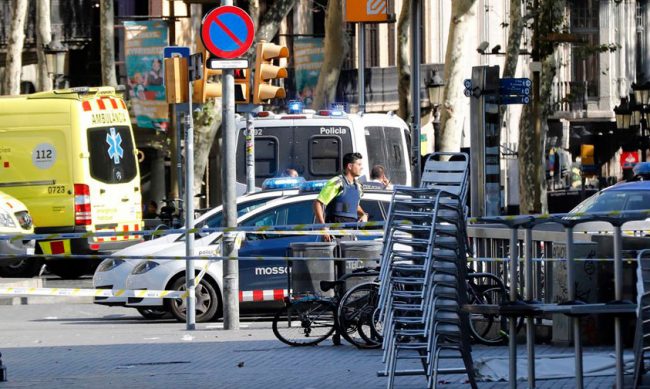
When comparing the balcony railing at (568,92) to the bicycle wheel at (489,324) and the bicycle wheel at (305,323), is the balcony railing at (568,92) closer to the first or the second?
the bicycle wheel at (305,323)

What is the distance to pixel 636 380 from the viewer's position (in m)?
9.46

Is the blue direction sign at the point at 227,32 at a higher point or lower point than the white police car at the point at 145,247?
higher

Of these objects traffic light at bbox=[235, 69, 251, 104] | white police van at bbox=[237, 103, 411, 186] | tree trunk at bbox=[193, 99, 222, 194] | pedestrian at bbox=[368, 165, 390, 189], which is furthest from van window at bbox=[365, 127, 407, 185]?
traffic light at bbox=[235, 69, 251, 104]

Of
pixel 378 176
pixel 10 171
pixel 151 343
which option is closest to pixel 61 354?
pixel 151 343

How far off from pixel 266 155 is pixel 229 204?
10.4m

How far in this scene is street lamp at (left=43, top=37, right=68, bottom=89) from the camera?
35.5 m

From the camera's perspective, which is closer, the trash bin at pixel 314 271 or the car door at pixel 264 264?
the trash bin at pixel 314 271

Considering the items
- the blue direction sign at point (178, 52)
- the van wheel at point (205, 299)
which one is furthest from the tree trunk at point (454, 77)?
the van wheel at point (205, 299)

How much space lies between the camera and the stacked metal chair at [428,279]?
1002cm

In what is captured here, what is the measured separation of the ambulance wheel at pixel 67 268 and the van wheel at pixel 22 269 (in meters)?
0.97

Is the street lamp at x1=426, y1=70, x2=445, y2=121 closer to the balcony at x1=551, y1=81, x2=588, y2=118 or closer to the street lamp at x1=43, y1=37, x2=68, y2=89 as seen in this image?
the street lamp at x1=43, y1=37, x2=68, y2=89

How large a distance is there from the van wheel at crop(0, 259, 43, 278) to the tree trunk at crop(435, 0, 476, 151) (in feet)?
36.3

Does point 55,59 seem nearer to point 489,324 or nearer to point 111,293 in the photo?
point 111,293

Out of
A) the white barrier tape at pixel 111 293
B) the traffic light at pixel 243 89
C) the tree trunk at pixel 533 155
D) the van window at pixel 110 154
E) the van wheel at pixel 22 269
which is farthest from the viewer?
the tree trunk at pixel 533 155
